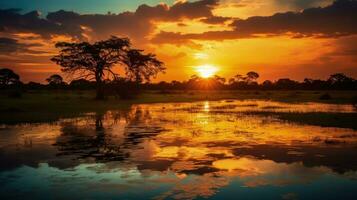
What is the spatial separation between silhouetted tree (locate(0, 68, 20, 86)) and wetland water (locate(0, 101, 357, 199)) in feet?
378

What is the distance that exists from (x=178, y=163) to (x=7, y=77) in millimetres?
129199

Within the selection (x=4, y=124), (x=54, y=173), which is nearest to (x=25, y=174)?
(x=54, y=173)

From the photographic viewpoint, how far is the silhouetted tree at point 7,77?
128 metres

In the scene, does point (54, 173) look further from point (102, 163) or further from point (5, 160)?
point (5, 160)

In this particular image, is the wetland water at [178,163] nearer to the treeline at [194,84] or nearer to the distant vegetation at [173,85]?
the distant vegetation at [173,85]

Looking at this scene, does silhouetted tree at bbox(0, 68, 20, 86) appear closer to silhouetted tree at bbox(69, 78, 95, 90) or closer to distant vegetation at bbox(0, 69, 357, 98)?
distant vegetation at bbox(0, 69, 357, 98)

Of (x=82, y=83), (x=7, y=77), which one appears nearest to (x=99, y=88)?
(x=82, y=83)

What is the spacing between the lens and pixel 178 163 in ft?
44.7

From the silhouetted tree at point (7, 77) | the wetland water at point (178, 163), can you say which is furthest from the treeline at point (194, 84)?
the wetland water at point (178, 163)

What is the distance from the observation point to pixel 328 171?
12312 mm

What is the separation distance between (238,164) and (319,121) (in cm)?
1569

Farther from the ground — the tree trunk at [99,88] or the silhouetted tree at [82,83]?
the silhouetted tree at [82,83]

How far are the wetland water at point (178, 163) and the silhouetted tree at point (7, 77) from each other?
115305mm

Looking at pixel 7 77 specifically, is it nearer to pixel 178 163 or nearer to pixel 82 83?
pixel 82 83
